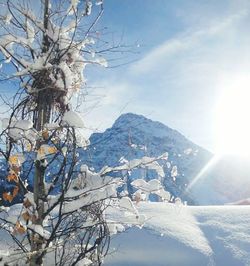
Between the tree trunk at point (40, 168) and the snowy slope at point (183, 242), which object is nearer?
the tree trunk at point (40, 168)

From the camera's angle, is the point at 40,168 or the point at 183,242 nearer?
the point at 40,168

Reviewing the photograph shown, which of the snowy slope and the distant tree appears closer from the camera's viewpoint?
the distant tree

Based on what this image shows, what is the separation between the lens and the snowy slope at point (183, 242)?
674 centimetres

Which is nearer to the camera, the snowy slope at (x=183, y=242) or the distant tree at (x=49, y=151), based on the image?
the distant tree at (x=49, y=151)

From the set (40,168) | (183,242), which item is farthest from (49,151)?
(183,242)

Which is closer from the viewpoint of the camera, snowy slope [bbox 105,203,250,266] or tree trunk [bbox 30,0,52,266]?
tree trunk [bbox 30,0,52,266]

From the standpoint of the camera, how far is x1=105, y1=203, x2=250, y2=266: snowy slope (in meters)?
6.74

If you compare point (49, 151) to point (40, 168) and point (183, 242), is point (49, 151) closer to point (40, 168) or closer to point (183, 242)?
point (40, 168)

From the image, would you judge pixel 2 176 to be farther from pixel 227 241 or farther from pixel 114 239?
pixel 227 241

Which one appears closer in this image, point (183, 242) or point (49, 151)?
point (49, 151)

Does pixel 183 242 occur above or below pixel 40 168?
below

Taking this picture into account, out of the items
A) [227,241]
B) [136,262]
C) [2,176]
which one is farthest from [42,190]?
[227,241]

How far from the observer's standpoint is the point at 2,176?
15.5ft

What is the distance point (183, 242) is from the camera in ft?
23.6
